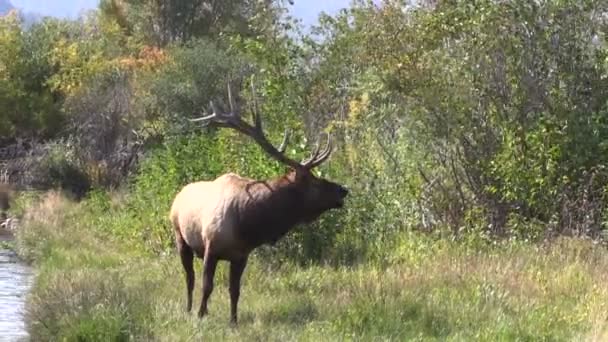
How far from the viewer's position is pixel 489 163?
17750mm

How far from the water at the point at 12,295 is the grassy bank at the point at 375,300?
335mm

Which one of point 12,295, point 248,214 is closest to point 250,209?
point 248,214

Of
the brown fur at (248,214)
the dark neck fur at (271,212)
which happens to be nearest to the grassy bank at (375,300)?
the brown fur at (248,214)

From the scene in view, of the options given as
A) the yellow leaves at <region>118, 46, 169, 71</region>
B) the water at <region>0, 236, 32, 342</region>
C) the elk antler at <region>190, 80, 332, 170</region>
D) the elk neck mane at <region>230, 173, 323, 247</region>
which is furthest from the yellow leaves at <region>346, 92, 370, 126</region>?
the yellow leaves at <region>118, 46, 169, 71</region>

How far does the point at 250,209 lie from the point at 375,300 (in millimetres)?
1685

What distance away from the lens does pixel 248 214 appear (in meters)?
13.1

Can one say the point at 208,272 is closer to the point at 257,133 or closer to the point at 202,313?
the point at 202,313

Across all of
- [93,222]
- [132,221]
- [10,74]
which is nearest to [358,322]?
[132,221]

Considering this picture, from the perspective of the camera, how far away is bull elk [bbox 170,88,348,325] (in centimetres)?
1312

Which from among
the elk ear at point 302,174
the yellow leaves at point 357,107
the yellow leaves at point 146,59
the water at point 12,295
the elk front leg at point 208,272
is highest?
the yellow leaves at point 146,59

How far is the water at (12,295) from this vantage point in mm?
14219

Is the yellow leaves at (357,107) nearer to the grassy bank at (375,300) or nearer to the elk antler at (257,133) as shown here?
the grassy bank at (375,300)

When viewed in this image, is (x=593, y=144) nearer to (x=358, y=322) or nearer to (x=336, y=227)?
(x=336, y=227)

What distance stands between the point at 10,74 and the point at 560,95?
29762mm
